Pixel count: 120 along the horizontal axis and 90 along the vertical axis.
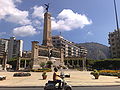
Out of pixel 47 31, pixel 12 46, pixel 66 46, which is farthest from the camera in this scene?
pixel 12 46

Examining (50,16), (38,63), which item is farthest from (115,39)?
(38,63)

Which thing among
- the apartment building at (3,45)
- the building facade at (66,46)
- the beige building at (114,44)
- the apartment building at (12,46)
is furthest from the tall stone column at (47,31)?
the apartment building at (3,45)

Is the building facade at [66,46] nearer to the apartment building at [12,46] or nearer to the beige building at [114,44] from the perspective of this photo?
the beige building at [114,44]

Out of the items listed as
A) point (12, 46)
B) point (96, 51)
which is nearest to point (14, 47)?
point (12, 46)

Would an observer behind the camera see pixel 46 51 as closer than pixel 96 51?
Yes

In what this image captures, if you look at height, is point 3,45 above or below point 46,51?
above

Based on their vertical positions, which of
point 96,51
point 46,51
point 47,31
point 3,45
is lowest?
point 46,51

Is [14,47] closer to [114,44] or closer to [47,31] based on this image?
[114,44]

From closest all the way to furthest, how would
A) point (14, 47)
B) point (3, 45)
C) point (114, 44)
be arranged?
1. point (114, 44)
2. point (3, 45)
3. point (14, 47)

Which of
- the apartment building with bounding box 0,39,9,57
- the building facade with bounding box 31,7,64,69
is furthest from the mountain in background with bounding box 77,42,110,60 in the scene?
the building facade with bounding box 31,7,64,69

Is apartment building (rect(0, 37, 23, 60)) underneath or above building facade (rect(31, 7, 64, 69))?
above

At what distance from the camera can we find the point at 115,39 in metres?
94.2

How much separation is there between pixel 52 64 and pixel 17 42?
96707 millimetres

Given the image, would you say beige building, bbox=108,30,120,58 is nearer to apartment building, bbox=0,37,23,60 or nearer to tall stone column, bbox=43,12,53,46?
tall stone column, bbox=43,12,53,46
